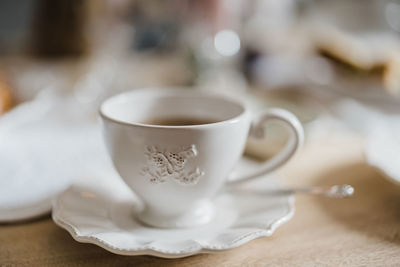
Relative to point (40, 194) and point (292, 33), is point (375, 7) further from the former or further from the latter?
point (40, 194)

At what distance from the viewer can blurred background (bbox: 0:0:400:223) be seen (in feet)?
2.60

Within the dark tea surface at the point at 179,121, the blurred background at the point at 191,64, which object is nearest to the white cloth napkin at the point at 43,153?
the blurred background at the point at 191,64

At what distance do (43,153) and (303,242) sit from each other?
48 centimetres

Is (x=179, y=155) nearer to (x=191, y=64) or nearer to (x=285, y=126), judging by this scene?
(x=285, y=126)

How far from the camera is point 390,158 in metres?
0.57

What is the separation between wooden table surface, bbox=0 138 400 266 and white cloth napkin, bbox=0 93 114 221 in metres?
0.05

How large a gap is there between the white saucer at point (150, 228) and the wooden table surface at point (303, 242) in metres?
0.03

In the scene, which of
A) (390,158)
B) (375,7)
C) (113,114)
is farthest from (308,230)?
(375,7)

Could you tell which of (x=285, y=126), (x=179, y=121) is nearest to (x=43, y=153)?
(x=179, y=121)

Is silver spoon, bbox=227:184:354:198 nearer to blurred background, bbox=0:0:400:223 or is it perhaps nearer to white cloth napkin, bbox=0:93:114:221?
blurred background, bbox=0:0:400:223

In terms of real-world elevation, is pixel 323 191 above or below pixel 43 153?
above

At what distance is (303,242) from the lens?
0.47 meters

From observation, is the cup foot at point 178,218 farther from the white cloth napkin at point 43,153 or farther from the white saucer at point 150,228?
the white cloth napkin at point 43,153

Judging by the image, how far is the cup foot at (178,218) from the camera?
1.62ft
